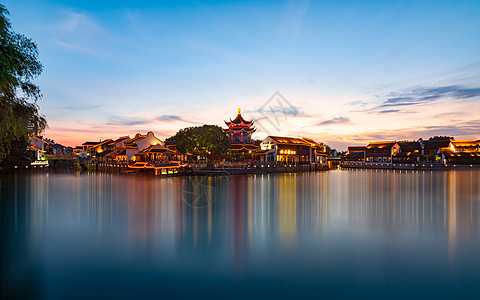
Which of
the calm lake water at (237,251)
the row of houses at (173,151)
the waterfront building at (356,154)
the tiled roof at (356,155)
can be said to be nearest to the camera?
the calm lake water at (237,251)

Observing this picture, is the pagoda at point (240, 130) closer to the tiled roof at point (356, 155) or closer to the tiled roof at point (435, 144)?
the tiled roof at point (356, 155)

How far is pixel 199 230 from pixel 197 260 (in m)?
3.66

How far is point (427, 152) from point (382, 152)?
1060cm

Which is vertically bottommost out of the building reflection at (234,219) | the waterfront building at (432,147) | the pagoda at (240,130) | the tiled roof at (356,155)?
the building reflection at (234,219)

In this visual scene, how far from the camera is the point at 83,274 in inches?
324

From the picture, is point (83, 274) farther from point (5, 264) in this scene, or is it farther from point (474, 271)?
point (474, 271)

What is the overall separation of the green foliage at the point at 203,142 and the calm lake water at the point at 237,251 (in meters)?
25.3

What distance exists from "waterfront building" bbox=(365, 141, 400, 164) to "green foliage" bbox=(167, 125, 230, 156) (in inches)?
1636

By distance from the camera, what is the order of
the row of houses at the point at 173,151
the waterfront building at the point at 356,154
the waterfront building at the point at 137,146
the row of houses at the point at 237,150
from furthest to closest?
1. the waterfront building at the point at 356,154
2. the waterfront building at the point at 137,146
3. the row of houses at the point at 237,150
4. the row of houses at the point at 173,151

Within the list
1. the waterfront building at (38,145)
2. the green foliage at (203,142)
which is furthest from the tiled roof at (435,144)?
the waterfront building at (38,145)

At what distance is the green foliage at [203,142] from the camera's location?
44.0 meters

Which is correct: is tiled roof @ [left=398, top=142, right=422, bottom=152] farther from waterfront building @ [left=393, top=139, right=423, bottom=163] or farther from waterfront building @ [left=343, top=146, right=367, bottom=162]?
waterfront building @ [left=343, top=146, right=367, bottom=162]

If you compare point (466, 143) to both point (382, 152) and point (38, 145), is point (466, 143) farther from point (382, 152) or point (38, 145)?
point (38, 145)

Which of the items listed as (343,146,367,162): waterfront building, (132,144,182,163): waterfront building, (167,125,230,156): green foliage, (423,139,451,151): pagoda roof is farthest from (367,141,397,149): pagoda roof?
(132,144,182,163): waterfront building
